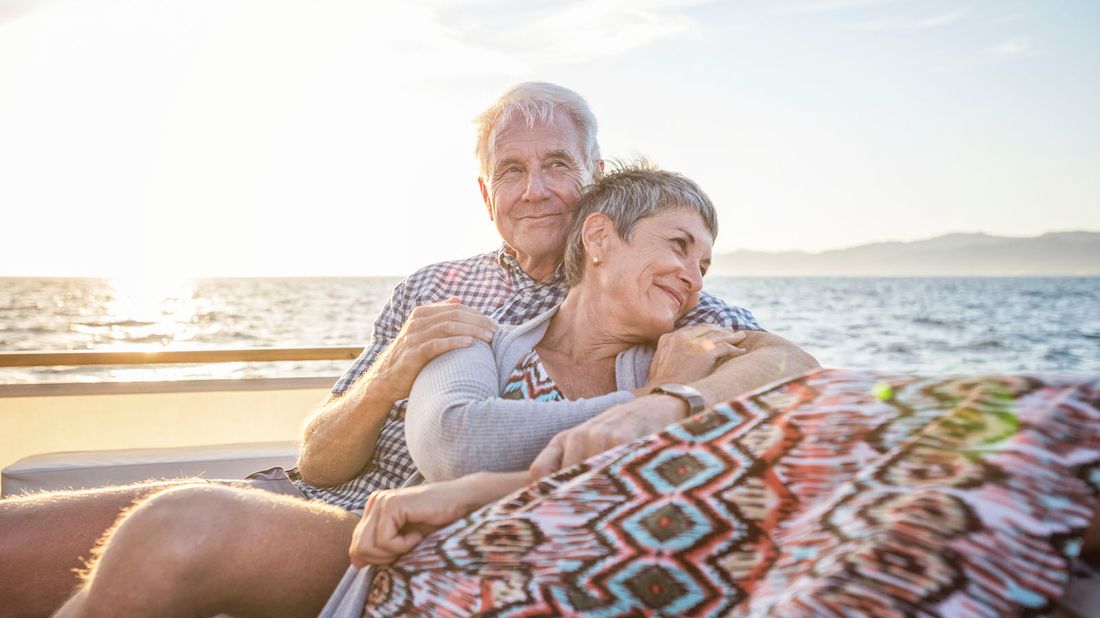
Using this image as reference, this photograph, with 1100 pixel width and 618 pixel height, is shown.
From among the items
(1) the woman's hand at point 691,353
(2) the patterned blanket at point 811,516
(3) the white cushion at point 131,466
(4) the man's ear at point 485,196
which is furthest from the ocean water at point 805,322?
(2) the patterned blanket at point 811,516

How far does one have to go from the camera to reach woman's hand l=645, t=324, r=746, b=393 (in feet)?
5.13

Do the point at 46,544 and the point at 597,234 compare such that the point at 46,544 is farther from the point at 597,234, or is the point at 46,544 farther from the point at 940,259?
the point at 940,259

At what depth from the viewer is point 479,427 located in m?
1.31

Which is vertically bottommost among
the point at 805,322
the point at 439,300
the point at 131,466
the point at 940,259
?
Result: the point at 805,322

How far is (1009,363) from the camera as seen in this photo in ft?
50.5

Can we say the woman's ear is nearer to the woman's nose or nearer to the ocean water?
the woman's nose

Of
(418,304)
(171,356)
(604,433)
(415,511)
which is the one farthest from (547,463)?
(171,356)

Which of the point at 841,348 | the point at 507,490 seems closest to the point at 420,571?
the point at 507,490

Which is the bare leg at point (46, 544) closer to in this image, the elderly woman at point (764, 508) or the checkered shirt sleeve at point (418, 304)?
the checkered shirt sleeve at point (418, 304)

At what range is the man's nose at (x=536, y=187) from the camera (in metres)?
2.18

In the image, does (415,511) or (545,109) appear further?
(545,109)

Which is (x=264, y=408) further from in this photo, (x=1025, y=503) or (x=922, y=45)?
(x=922, y=45)

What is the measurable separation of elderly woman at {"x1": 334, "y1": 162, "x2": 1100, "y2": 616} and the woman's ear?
0.53 meters

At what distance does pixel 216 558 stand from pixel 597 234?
103 centimetres
